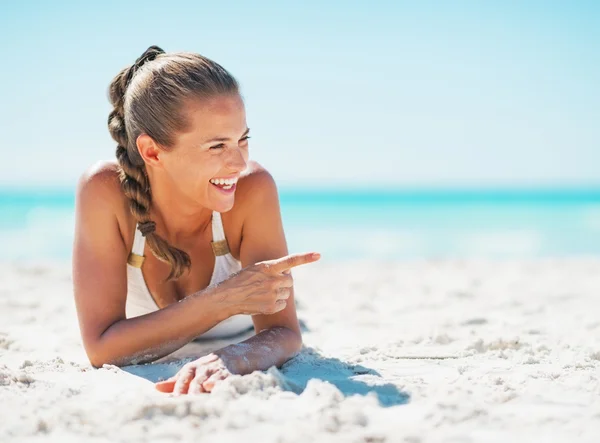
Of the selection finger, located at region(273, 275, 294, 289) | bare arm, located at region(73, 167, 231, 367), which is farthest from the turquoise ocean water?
finger, located at region(273, 275, 294, 289)

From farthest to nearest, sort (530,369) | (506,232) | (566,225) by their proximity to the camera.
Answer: (566,225) → (506,232) → (530,369)

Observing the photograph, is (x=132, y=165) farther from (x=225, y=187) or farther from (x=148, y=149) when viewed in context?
(x=225, y=187)

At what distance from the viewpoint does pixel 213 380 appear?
2.24 metres

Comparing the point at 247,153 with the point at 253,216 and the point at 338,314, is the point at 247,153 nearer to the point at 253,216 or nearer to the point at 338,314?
the point at 253,216

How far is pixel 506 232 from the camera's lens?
63.0 feet

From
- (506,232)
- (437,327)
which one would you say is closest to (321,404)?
(437,327)

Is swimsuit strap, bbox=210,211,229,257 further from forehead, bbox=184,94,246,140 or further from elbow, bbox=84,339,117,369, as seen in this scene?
elbow, bbox=84,339,117,369

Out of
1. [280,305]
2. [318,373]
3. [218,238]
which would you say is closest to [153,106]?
[218,238]

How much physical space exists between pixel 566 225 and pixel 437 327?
1969cm

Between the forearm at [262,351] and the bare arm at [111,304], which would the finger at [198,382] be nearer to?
the forearm at [262,351]

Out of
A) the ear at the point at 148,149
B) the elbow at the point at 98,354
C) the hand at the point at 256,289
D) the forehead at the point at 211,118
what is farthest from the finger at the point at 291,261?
the elbow at the point at 98,354

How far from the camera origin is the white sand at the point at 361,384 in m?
1.90

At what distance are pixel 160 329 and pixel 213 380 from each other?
1.74 feet

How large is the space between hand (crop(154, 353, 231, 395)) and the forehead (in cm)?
93
